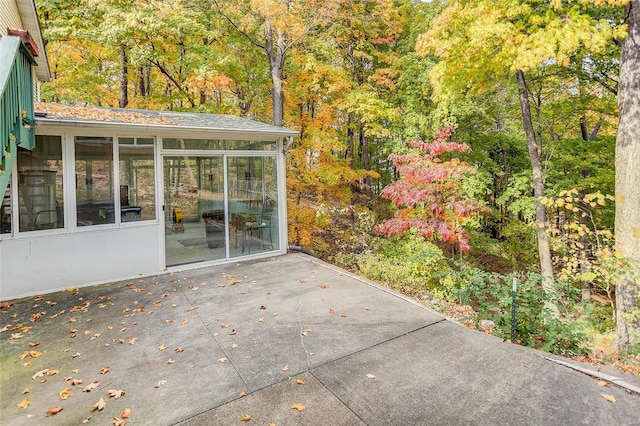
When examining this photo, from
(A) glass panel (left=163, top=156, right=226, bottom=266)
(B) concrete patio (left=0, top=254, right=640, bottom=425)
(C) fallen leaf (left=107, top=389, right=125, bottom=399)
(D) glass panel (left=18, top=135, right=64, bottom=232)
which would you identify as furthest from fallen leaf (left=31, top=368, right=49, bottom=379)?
(A) glass panel (left=163, top=156, right=226, bottom=266)

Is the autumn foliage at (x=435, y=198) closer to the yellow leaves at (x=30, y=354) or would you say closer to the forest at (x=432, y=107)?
the forest at (x=432, y=107)

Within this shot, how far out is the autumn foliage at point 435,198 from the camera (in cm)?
766

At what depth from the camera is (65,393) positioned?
9.73 feet

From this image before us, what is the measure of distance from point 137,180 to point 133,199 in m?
0.35

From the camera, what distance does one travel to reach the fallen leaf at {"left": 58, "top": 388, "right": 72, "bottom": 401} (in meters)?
2.91

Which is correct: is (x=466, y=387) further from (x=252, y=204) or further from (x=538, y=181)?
(x=538, y=181)

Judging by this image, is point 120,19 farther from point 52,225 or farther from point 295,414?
point 295,414

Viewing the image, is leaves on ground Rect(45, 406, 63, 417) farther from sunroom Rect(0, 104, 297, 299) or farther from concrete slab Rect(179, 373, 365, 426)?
sunroom Rect(0, 104, 297, 299)

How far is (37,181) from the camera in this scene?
5277 mm

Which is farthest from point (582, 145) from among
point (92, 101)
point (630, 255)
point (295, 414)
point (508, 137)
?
point (92, 101)

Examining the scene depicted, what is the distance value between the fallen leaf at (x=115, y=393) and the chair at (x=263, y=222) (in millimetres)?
4501

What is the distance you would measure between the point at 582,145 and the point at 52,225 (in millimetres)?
12379

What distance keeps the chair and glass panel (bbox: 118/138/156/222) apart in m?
1.98

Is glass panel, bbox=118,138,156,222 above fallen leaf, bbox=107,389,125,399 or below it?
above
